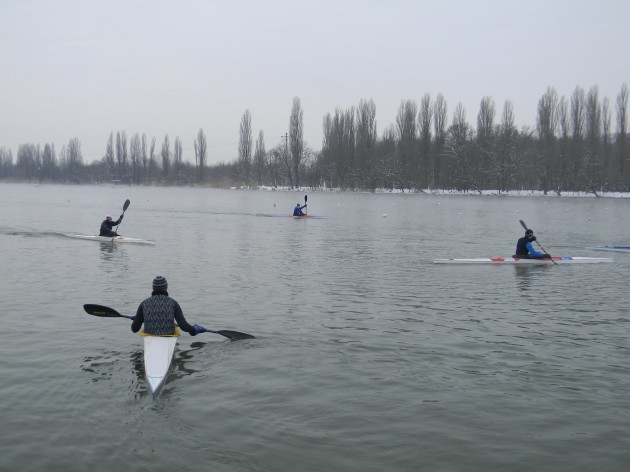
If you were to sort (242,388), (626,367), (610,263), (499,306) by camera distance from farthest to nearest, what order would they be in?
(610,263) → (499,306) → (626,367) → (242,388)

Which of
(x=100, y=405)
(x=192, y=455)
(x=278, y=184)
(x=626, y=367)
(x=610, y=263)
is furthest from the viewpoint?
(x=278, y=184)

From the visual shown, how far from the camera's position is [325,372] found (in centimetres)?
950

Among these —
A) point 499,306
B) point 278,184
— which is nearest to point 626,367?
point 499,306

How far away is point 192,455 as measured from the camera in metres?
6.73

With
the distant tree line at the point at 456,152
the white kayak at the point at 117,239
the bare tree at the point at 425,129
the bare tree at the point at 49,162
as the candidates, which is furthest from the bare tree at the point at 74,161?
the white kayak at the point at 117,239

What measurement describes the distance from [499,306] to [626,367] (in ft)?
16.1

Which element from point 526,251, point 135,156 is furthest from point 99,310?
point 135,156

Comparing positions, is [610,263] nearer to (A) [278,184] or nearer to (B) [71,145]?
(A) [278,184]

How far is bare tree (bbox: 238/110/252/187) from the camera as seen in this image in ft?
392

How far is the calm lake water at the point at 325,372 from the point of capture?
6.89 m

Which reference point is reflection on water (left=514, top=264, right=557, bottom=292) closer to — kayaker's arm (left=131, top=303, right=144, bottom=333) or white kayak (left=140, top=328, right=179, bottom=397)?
white kayak (left=140, top=328, right=179, bottom=397)

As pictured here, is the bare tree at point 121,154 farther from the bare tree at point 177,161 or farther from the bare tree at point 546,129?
the bare tree at point 546,129

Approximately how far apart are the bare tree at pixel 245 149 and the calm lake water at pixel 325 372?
102m

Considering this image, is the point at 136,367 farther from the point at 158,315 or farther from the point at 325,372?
the point at 325,372
